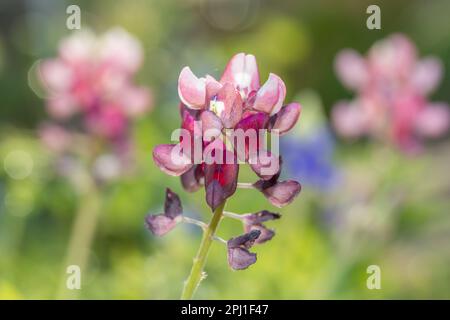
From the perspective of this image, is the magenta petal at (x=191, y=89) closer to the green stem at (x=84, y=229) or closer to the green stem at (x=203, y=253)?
the green stem at (x=203, y=253)

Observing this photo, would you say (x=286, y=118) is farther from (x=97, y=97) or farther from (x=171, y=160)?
(x=97, y=97)

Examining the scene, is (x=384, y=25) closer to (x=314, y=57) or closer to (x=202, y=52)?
(x=314, y=57)

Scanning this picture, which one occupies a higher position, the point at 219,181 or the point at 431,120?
the point at 431,120

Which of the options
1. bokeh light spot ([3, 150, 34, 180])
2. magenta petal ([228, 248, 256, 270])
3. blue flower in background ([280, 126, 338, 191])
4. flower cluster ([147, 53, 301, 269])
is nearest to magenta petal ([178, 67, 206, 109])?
flower cluster ([147, 53, 301, 269])

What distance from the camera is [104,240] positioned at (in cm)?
312

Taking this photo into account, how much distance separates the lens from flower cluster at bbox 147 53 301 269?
1.28 meters

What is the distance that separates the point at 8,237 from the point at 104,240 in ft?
1.39

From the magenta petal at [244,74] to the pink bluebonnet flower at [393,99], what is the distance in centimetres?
159

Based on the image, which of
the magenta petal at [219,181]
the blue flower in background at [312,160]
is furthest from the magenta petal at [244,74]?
the blue flower in background at [312,160]

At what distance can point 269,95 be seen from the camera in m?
1.29

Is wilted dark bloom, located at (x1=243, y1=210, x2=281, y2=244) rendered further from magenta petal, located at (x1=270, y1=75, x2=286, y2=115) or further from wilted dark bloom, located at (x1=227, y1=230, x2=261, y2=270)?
magenta petal, located at (x1=270, y1=75, x2=286, y2=115)

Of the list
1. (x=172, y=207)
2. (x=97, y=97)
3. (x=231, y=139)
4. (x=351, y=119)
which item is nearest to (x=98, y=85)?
(x=97, y=97)

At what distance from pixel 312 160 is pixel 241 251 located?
185cm
